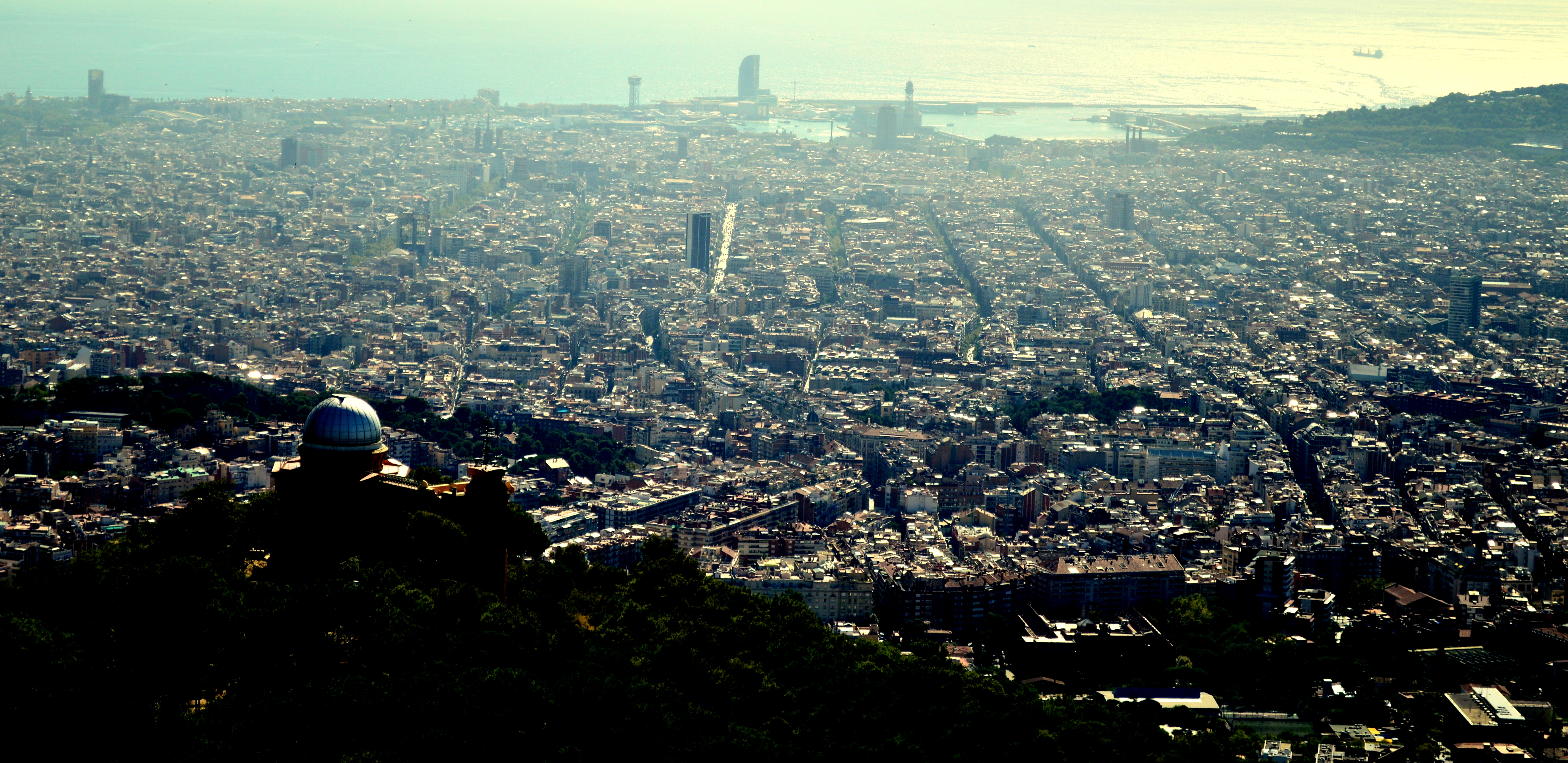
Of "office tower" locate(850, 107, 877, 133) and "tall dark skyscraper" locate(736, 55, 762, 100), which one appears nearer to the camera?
"office tower" locate(850, 107, 877, 133)

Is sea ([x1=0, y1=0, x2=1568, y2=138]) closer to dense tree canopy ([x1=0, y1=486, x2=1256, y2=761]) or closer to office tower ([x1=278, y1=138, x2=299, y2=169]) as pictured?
office tower ([x1=278, y1=138, x2=299, y2=169])

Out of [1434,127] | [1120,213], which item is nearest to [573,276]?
[1120,213]

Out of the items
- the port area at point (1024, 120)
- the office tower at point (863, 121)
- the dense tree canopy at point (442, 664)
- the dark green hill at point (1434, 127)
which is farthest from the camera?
the port area at point (1024, 120)

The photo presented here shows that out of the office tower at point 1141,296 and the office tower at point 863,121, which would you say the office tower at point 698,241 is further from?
the office tower at point 863,121

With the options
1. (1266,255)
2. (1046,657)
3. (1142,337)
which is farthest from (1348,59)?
(1046,657)

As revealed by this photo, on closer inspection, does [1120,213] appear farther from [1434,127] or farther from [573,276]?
[573,276]

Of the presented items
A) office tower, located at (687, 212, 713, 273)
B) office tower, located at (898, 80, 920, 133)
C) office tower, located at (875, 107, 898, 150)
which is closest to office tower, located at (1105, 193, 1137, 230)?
office tower, located at (687, 212, 713, 273)

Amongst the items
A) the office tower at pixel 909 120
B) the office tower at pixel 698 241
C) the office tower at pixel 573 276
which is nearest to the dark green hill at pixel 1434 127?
the office tower at pixel 909 120
